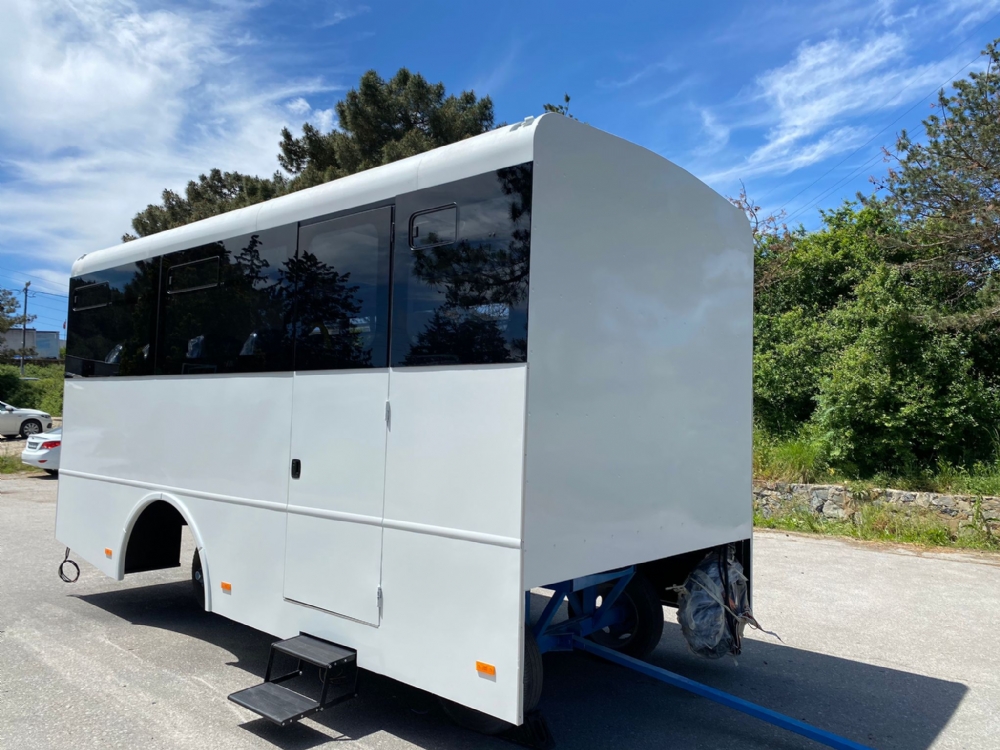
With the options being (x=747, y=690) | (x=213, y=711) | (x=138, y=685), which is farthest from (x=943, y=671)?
(x=138, y=685)

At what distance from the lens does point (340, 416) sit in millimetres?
4227

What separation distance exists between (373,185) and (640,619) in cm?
341

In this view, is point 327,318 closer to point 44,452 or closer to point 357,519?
point 357,519

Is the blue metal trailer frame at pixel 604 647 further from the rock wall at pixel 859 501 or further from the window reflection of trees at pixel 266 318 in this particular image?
the rock wall at pixel 859 501

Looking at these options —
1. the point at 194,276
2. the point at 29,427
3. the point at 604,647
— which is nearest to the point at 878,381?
the point at 604,647

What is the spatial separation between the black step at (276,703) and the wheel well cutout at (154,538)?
2.05 metres

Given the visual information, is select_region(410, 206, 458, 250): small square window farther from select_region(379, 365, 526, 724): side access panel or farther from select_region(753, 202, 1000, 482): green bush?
select_region(753, 202, 1000, 482): green bush

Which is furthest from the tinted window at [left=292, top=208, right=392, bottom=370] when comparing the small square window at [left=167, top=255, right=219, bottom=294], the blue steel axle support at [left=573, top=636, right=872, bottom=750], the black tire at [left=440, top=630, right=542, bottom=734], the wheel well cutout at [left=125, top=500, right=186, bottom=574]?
the wheel well cutout at [left=125, top=500, right=186, bottom=574]

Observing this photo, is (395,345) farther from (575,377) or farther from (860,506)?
(860,506)

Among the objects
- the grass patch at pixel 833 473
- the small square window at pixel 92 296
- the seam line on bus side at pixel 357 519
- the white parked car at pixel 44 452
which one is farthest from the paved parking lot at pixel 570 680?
the white parked car at pixel 44 452

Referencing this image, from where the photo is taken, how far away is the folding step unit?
3.89 m

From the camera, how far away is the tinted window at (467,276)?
136 inches

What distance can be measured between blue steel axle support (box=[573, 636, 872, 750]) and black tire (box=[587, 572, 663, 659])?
31.6 inches

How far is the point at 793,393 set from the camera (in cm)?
1325
